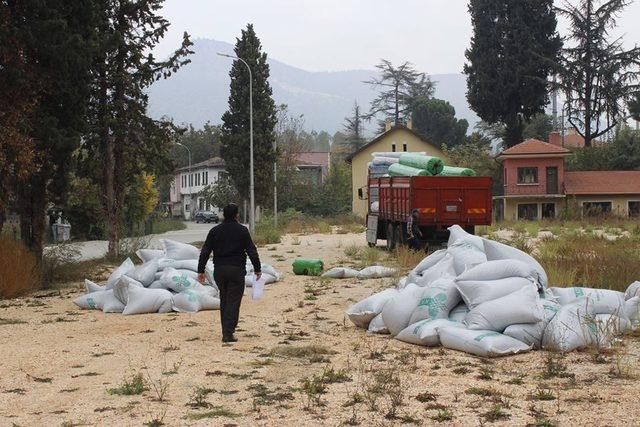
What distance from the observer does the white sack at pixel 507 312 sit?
884 centimetres

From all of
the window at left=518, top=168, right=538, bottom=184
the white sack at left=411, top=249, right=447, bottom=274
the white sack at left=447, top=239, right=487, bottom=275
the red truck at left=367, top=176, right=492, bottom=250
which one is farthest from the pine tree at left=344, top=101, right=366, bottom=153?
the white sack at left=447, top=239, right=487, bottom=275

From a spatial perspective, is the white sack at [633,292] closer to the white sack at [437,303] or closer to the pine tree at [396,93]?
the white sack at [437,303]

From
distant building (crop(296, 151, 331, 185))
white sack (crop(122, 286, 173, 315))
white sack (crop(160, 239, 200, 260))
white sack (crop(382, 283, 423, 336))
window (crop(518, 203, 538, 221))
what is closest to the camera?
white sack (crop(382, 283, 423, 336))

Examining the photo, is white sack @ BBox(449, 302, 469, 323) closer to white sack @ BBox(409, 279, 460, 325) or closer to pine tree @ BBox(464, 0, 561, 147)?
white sack @ BBox(409, 279, 460, 325)

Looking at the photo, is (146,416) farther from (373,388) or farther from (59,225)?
(59,225)

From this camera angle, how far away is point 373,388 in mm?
7027

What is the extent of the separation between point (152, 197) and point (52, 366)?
40.3 metres

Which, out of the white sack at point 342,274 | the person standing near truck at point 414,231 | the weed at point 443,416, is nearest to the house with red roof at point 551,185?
the person standing near truck at point 414,231

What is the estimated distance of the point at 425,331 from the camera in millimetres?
9320

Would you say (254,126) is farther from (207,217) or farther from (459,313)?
(459,313)

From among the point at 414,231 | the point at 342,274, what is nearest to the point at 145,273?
the point at 342,274

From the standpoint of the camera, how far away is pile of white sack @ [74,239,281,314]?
12.8 meters

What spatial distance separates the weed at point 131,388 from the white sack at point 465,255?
470 centimetres

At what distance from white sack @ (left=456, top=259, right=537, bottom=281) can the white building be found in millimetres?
81078
